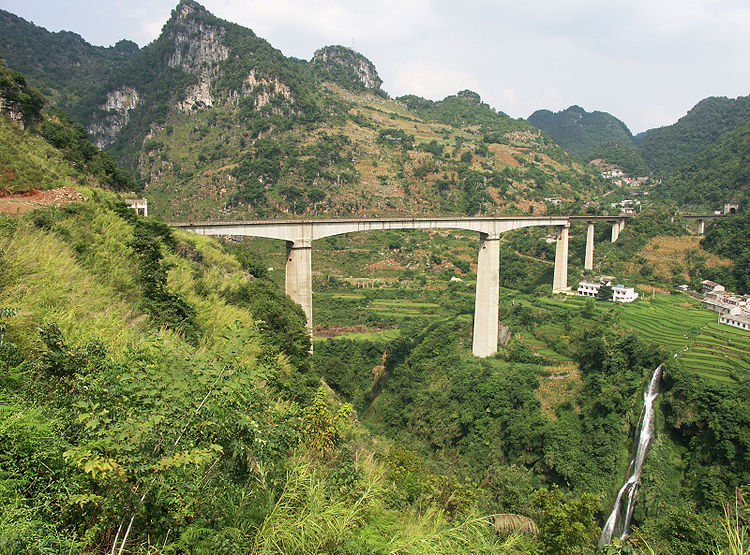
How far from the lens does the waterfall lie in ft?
50.5

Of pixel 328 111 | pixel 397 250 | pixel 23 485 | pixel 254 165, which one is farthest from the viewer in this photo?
pixel 328 111

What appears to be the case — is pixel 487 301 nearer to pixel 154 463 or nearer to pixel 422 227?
pixel 422 227

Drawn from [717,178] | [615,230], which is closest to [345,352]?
[615,230]

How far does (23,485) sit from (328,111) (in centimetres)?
8758

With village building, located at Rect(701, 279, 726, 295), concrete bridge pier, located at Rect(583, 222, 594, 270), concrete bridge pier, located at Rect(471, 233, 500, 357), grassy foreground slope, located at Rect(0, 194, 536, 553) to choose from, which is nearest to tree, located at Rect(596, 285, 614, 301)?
village building, located at Rect(701, 279, 726, 295)

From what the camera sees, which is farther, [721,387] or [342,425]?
[721,387]

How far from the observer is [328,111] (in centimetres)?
8331

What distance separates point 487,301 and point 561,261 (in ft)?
40.1

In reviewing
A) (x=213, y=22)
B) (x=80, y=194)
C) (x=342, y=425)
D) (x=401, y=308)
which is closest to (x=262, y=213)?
(x=401, y=308)

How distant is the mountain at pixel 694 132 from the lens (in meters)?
103

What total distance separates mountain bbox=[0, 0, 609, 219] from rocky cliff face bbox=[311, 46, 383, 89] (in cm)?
1330

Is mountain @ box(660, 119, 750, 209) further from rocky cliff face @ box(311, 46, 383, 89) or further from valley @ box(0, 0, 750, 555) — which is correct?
rocky cliff face @ box(311, 46, 383, 89)

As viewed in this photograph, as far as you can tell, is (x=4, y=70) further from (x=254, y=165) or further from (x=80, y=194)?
(x=254, y=165)

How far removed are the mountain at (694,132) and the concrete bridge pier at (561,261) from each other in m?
85.3
